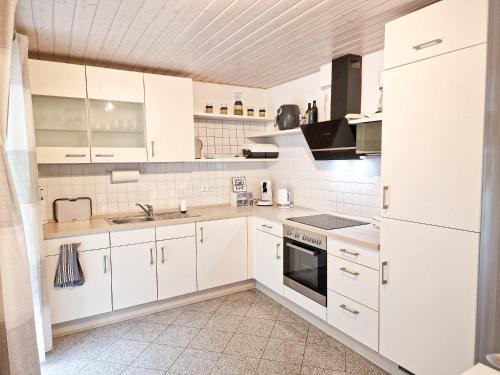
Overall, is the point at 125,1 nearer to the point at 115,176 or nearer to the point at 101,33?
the point at 101,33

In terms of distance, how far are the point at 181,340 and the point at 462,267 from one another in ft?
6.44

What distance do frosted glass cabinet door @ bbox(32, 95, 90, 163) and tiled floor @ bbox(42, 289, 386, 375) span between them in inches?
57.0

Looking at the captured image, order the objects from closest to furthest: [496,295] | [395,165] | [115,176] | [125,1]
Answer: [496,295]
[125,1]
[395,165]
[115,176]

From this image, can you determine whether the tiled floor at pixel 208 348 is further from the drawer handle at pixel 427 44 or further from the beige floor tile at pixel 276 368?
the drawer handle at pixel 427 44

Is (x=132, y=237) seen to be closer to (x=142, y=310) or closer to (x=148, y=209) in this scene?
(x=148, y=209)

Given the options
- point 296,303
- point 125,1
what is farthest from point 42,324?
point 125,1

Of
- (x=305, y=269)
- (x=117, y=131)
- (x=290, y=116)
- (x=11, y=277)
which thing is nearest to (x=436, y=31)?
(x=290, y=116)

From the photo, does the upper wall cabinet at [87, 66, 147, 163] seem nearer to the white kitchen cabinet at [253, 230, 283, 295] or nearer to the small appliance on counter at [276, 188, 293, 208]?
the white kitchen cabinet at [253, 230, 283, 295]

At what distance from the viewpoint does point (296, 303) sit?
2775mm

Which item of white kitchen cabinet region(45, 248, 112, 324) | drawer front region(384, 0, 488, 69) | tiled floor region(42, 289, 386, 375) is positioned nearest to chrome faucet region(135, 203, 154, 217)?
white kitchen cabinet region(45, 248, 112, 324)

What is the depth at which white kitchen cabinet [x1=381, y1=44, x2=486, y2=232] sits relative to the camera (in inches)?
58.6

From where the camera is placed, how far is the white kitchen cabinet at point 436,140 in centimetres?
149

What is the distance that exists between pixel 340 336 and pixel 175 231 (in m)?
1.61

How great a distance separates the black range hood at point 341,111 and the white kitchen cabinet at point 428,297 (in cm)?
86
